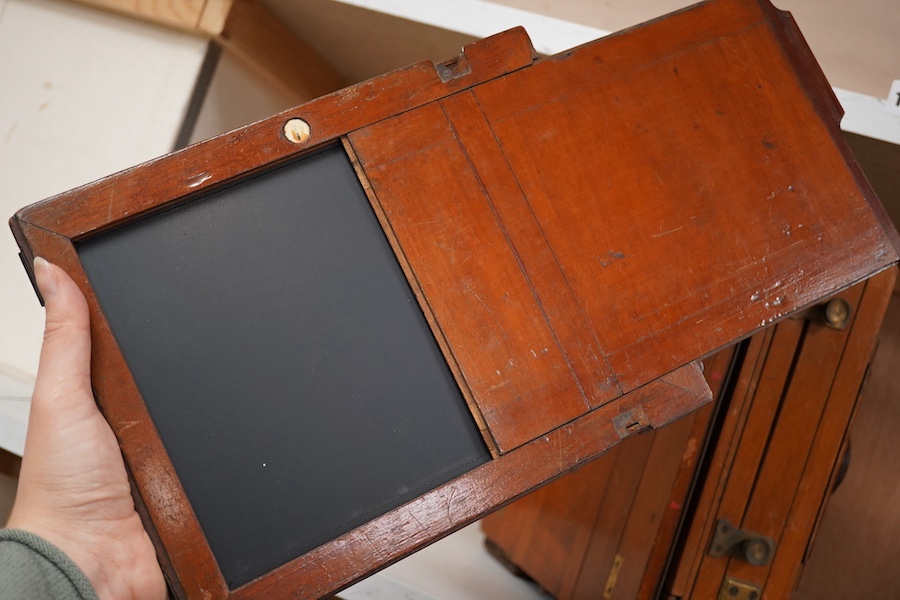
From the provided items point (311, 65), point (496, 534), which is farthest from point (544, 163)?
point (496, 534)

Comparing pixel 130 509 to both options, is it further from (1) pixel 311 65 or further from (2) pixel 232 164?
(1) pixel 311 65

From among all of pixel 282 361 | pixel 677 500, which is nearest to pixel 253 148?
pixel 282 361

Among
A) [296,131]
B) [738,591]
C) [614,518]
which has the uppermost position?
[296,131]

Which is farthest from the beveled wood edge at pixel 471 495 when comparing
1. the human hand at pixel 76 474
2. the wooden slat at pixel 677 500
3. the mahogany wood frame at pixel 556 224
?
the wooden slat at pixel 677 500

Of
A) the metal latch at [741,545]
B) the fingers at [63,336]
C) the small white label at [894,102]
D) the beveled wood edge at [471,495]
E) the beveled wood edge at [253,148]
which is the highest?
the beveled wood edge at [253,148]

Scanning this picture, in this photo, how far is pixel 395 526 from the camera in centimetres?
72

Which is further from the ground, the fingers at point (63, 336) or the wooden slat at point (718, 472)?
the fingers at point (63, 336)

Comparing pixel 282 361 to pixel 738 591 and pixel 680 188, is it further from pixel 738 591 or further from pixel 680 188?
pixel 738 591

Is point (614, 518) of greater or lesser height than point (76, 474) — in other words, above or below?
below

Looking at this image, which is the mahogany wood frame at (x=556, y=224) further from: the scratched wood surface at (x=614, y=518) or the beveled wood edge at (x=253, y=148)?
the scratched wood surface at (x=614, y=518)

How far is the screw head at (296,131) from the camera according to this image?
0.76 m

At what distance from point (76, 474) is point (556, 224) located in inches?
21.5

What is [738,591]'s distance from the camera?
106 cm

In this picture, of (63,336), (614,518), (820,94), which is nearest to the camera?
(63,336)
